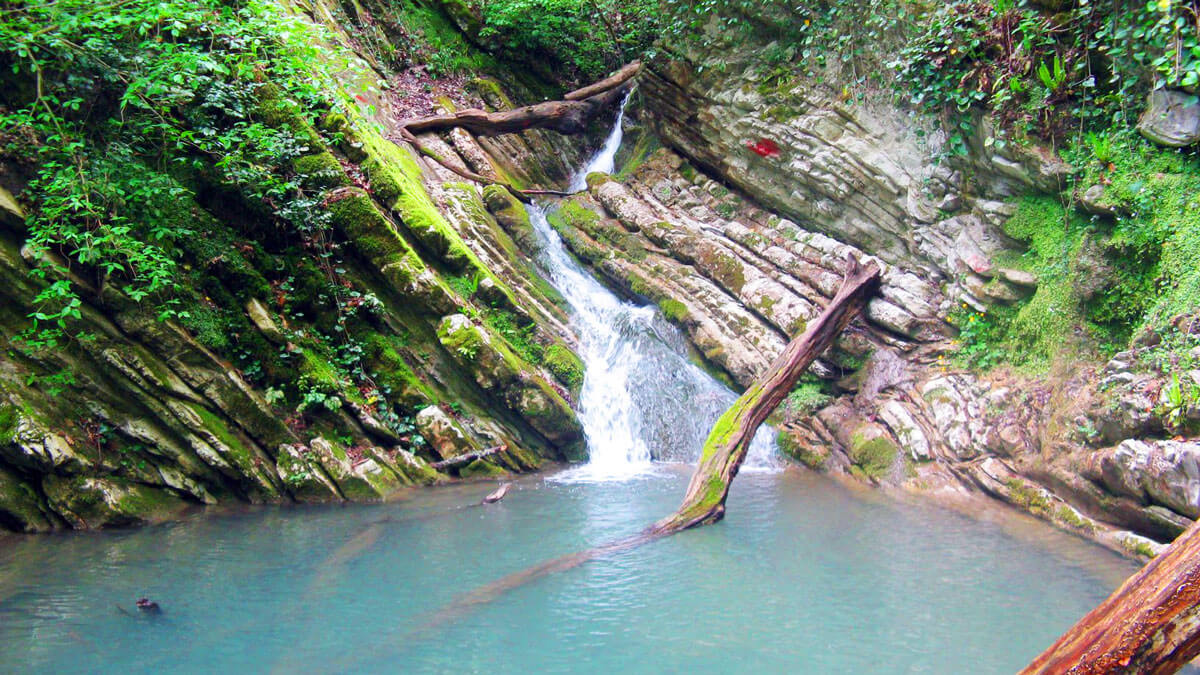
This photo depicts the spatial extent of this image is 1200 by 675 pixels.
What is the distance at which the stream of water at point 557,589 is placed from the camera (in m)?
4.83

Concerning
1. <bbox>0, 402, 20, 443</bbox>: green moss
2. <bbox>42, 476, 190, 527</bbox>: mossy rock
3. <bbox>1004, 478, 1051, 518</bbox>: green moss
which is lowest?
<bbox>42, 476, 190, 527</bbox>: mossy rock

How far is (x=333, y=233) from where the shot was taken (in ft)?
32.6

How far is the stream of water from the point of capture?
Result: 4.83 metres

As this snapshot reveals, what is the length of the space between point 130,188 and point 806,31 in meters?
10.4

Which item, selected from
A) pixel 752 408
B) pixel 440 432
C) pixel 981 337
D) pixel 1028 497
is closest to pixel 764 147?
pixel 981 337

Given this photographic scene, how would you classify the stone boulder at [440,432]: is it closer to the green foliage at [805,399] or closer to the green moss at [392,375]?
the green moss at [392,375]

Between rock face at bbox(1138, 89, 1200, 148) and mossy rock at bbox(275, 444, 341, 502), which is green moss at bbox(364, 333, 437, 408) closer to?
mossy rock at bbox(275, 444, 341, 502)

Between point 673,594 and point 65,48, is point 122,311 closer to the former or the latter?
point 65,48

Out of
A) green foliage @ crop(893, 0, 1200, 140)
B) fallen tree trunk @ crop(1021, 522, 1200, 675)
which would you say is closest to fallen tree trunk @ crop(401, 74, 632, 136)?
green foliage @ crop(893, 0, 1200, 140)

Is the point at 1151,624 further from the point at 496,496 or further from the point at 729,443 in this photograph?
the point at 496,496

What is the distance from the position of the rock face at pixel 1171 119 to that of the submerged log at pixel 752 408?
12.2 ft

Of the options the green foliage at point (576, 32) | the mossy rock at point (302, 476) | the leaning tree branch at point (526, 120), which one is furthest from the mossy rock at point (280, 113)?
the green foliage at point (576, 32)

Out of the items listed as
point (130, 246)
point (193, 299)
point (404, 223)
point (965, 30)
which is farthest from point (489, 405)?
point (965, 30)

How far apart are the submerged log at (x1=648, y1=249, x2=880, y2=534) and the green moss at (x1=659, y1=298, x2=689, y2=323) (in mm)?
2534
